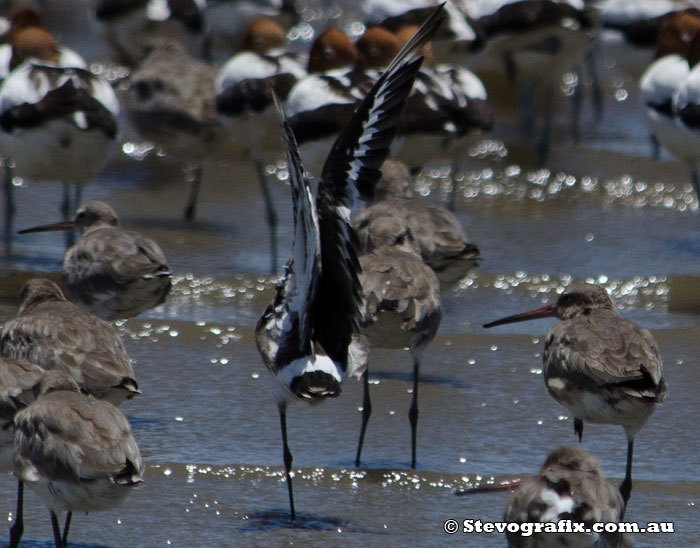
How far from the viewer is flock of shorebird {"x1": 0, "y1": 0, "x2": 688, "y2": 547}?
5.05 meters

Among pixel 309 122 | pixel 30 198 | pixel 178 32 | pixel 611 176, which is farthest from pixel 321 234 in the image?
pixel 178 32

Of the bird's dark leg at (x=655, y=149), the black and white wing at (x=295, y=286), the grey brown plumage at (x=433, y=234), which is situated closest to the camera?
the black and white wing at (x=295, y=286)

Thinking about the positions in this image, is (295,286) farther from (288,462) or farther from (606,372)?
(606,372)

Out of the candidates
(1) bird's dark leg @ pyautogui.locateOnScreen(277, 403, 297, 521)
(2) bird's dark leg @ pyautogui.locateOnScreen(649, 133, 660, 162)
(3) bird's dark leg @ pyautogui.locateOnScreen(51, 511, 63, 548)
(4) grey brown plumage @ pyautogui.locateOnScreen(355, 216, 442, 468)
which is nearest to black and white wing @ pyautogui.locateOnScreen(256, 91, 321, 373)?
(1) bird's dark leg @ pyautogui.locateOnScreen(277, 403, 297, 521)

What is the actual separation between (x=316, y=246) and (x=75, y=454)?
1210mm

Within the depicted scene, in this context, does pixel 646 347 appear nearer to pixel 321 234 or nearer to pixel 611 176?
pixel 321 234

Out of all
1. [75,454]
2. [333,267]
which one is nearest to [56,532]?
[75,454]

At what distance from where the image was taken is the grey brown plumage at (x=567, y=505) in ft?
15.9

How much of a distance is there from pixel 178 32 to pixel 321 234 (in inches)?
361

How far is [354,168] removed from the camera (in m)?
5.74

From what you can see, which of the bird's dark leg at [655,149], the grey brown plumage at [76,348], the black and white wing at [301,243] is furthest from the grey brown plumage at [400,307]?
the bird's dark leg at [655,149]

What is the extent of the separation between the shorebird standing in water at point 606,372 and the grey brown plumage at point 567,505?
0.72m

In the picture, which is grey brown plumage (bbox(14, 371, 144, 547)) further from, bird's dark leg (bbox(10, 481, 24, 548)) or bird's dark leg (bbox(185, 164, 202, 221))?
bird's dark leg (bbox(185, 164, 202, 221))

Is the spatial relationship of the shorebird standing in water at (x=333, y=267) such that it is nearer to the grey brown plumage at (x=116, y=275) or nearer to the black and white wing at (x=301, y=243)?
the black and white wing at (x=301, y=243)
